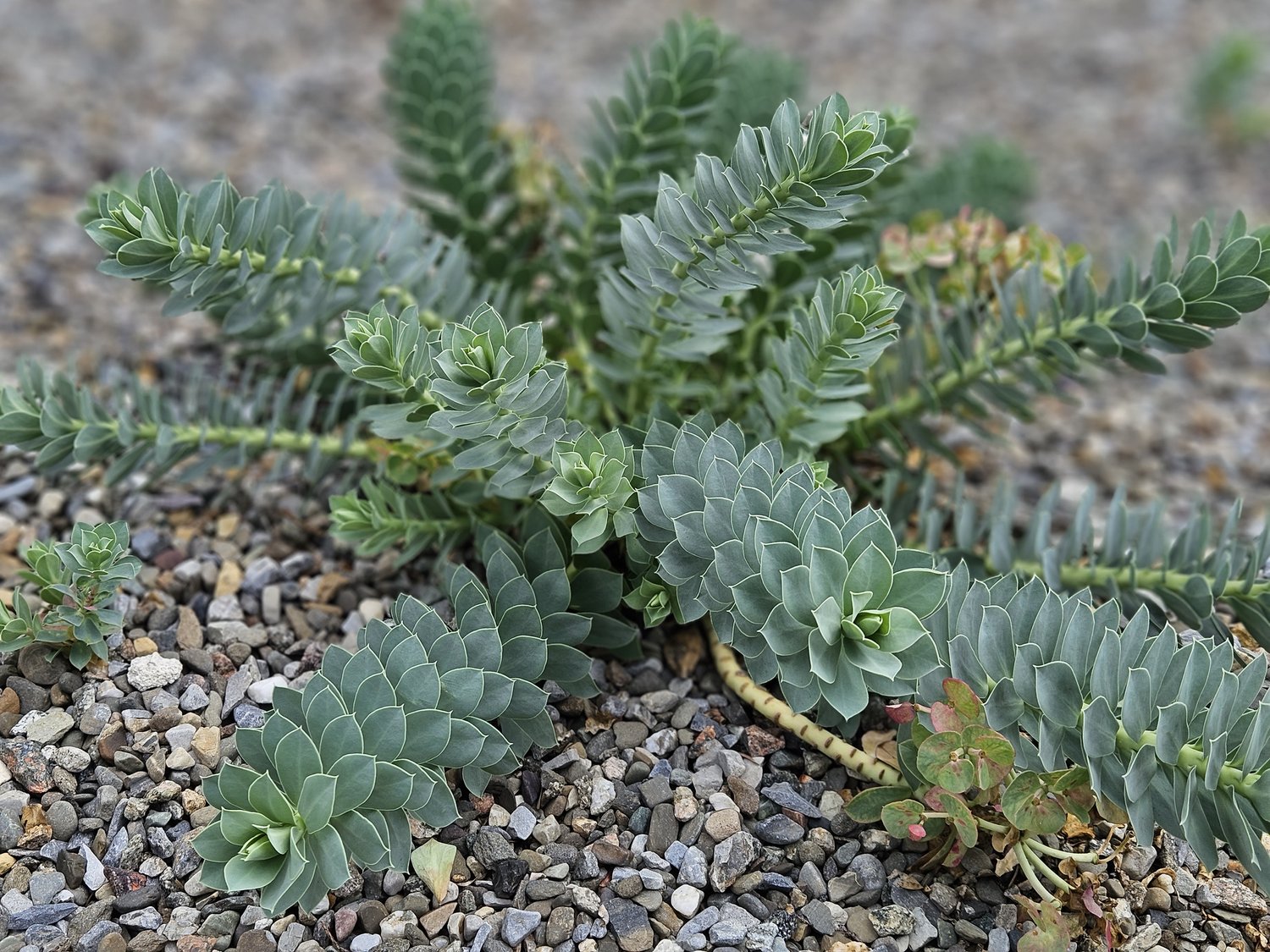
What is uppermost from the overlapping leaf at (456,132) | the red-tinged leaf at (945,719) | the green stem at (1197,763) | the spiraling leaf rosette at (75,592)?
the overlapping leaf at (456,132)

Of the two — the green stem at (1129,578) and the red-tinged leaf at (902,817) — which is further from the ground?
the green stem at (1129,578)

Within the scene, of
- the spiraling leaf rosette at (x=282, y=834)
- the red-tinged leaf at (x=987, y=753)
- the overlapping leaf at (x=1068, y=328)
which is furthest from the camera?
the overlapping leaf at (x=1068, y=328)

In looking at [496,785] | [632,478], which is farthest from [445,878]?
[632,478]

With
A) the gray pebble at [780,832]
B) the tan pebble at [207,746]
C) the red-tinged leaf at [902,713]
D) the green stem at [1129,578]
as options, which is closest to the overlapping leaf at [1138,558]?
the green stem at [1129,578]

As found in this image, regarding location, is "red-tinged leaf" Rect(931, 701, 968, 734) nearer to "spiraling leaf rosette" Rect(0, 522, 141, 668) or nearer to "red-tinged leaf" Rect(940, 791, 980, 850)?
"red-tinged leaf" Rect(940, 791, 980, 850)

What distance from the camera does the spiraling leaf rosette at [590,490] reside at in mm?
1354

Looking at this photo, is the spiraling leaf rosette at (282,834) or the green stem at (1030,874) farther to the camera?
the green stem at (1030,874)

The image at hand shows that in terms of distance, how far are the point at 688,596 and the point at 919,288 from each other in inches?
35.6

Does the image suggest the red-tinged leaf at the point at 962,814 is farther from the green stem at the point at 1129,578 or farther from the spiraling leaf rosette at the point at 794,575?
the green stem at the point at 1129,578

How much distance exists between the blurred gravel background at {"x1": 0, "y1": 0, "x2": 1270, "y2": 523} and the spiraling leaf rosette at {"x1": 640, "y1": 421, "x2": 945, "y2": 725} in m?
1.16

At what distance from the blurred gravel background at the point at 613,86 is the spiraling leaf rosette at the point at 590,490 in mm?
1192

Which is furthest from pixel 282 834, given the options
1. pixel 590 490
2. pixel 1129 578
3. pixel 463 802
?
pixel 1129 578

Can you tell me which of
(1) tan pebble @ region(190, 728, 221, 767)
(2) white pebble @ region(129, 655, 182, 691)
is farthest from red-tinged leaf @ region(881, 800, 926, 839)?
(2) white pebble @ region(129, 655, 182, 691)

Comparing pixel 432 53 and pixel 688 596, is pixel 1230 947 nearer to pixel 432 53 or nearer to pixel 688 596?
pixel 688 596
